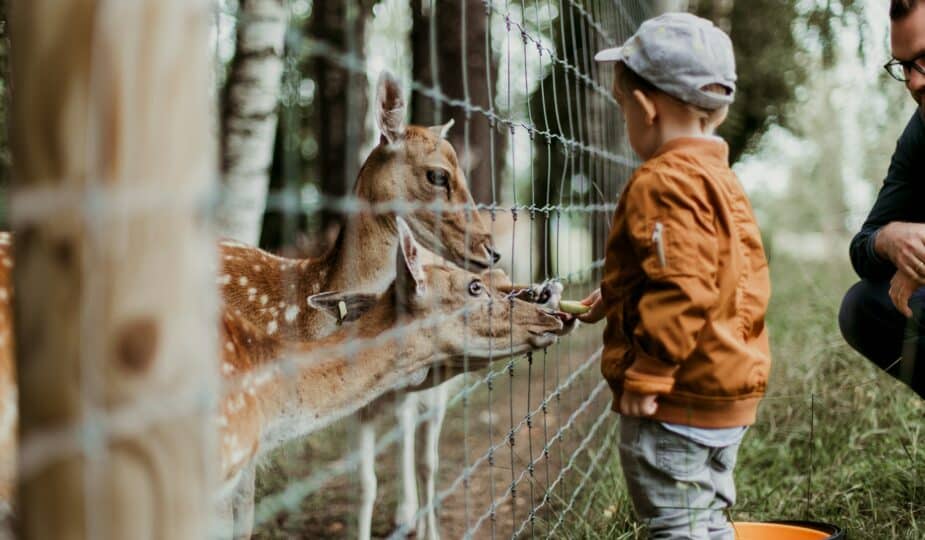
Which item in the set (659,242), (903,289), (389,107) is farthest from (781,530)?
(389,107)

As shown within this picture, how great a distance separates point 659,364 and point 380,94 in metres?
2.38

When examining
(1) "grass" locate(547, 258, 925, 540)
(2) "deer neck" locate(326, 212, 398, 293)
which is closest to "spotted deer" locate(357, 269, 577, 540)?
(2) "deer neck" locate(326, 212, 398, 293)

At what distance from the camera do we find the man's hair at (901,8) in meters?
3.66

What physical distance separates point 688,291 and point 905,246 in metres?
1.63

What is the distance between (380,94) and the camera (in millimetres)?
4668

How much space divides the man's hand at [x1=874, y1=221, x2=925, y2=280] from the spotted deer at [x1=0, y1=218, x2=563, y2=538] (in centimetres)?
122

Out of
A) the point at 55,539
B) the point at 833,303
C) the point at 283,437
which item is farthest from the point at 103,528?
the point at 833,303

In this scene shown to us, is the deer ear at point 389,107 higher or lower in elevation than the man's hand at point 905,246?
higher

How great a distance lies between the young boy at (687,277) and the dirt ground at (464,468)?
1.05m

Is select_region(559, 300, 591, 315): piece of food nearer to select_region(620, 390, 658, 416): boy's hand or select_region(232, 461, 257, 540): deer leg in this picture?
select_region(620, 390, 658, 416): boy's hand

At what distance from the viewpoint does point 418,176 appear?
4.84 metres

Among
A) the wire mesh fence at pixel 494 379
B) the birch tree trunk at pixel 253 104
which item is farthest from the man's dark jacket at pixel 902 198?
the birch tree trunk at pixel 253 104

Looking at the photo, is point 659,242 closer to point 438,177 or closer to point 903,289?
point 903,289

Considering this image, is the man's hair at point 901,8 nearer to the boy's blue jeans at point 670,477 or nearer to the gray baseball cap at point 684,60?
the gray baseball cap at point 684,60
